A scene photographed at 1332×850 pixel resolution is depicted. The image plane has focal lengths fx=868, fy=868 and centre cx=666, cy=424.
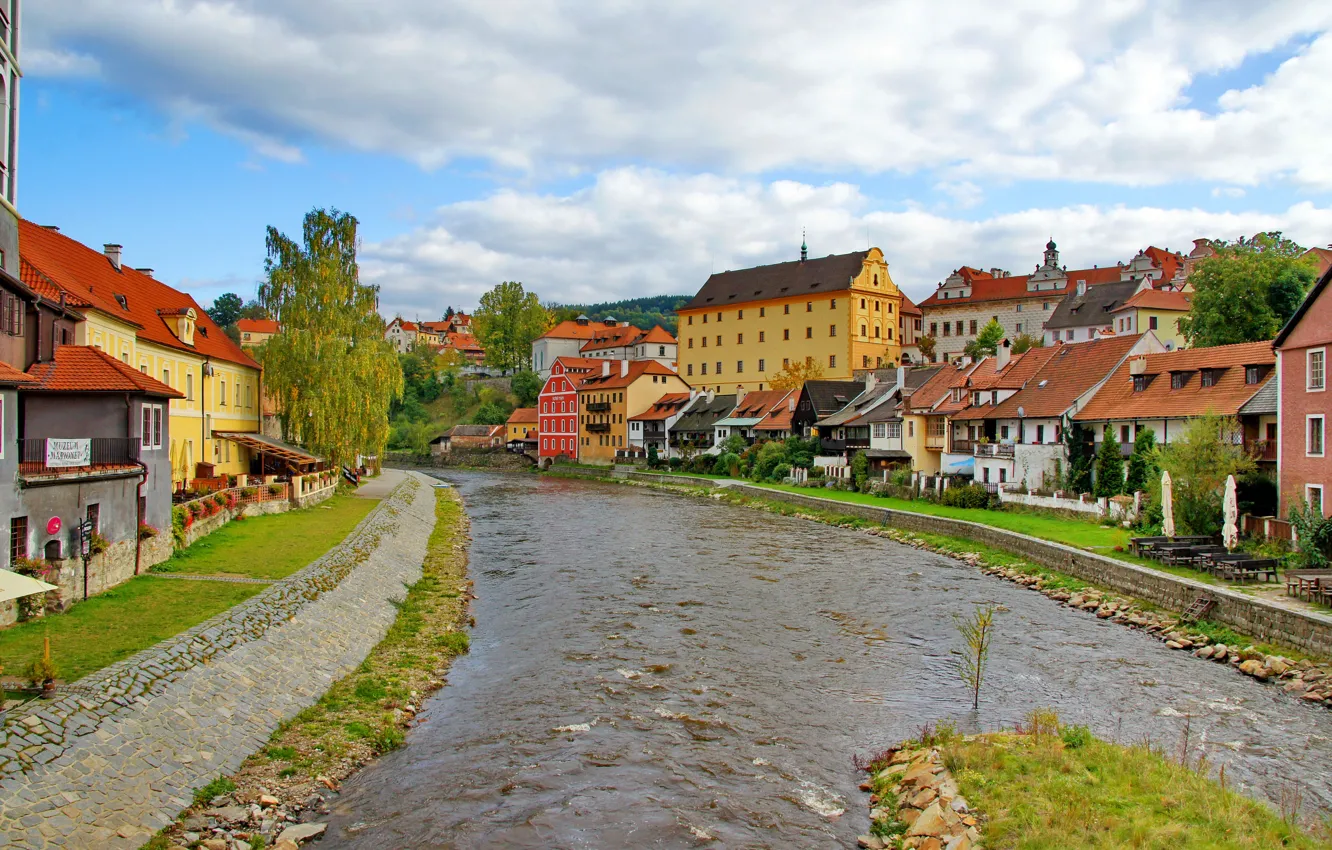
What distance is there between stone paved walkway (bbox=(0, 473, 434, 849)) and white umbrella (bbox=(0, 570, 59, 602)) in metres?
1.28

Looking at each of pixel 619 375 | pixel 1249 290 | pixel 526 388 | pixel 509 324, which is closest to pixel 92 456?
pixel 1249 290

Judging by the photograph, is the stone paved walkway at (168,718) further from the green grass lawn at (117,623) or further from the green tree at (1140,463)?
the green tree at (1140,463)

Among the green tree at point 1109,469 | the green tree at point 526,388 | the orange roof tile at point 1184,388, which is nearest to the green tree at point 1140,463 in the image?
the green tree at point 1109,469

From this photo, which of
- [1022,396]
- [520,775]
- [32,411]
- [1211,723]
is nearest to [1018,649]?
[1211,723]

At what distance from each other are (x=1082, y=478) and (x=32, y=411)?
3193cm

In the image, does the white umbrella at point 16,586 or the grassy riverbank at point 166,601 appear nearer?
the white umbrella at point 16,586

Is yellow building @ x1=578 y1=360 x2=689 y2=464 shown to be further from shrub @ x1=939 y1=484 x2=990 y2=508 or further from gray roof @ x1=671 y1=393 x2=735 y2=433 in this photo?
shrub @ x1=939 y1=484 x2=990 y2=508

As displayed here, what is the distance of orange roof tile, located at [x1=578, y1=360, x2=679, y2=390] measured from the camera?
76.0 meters

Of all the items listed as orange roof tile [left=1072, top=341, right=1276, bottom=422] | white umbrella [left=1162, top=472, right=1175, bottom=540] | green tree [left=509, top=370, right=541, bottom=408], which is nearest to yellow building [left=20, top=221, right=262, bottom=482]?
white umbrella [left=1162, top=472, right=1175, bottom=540]

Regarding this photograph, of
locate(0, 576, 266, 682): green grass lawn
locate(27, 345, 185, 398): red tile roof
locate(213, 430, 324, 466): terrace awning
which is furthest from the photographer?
locate(213, 430, 324, 466): terrace awning

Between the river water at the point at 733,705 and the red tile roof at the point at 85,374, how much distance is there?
29.3ft

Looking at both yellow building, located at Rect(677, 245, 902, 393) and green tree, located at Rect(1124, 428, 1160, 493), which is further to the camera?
yellow building, located at Rect(677, 245, 902, 393)

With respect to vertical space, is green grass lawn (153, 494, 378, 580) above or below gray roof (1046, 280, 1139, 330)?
below

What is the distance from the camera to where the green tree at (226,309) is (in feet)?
436
